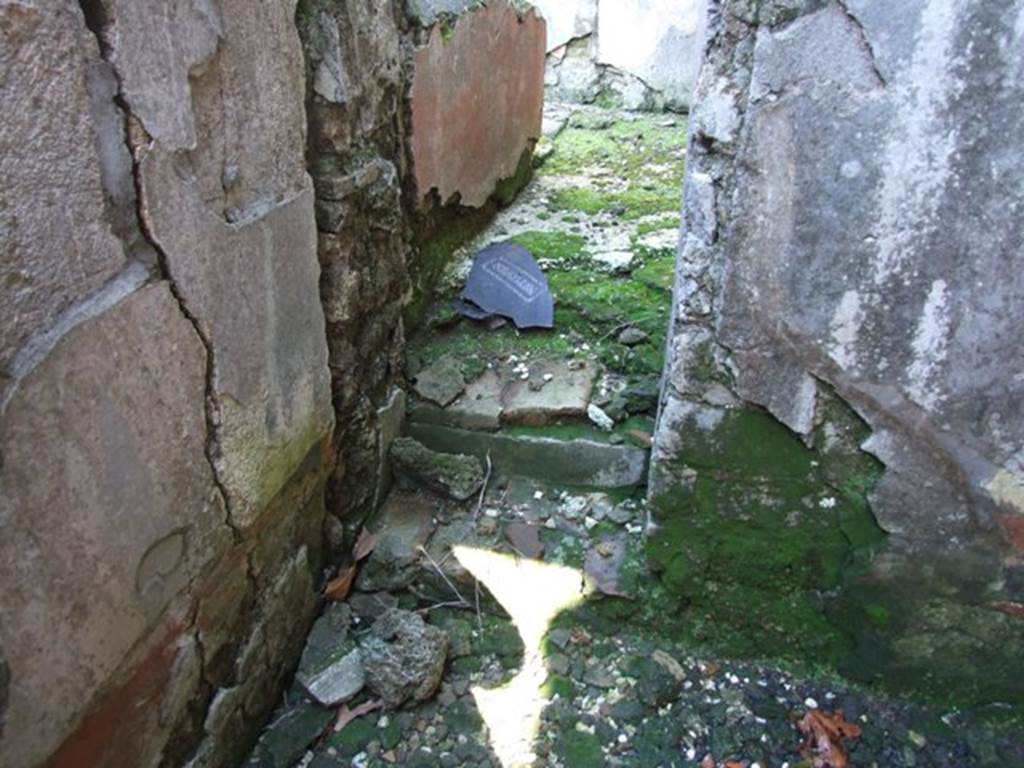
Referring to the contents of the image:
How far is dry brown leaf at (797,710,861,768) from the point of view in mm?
1790

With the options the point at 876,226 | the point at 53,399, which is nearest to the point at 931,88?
the point at 876,226

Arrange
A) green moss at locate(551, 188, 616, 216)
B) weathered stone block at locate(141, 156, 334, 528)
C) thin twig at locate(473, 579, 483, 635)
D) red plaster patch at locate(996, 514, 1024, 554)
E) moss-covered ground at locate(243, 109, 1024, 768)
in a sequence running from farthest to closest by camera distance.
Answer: green moss at locate(551, 188, 616, 216) → thin twig at locate(473, 579, 483, 635) → moss-covered ground at locate(243, 109, 1024, 768) → red plaster patch at locate(996, 514, 1024, 554) → weathered stone block at locate(141, 156, 334, 528)

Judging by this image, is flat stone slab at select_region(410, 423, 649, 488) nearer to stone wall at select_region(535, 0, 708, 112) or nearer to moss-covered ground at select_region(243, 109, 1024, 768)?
moss-covered ground at select_region(243, 109, 1024, 768)

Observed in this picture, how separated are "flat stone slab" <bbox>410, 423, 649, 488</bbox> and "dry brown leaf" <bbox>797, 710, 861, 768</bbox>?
71cm

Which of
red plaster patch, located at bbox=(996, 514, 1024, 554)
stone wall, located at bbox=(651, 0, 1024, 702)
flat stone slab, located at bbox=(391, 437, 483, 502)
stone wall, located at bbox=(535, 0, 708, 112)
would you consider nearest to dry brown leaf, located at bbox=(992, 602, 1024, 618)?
stone wall, located at bbox=(651, 0, 1024, 702)

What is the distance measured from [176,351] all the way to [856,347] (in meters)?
1.22

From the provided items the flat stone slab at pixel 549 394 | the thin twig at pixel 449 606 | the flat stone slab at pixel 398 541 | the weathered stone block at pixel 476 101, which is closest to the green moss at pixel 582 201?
the weathered stone block at pixel 476 101

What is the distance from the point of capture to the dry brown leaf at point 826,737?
179 centimetres

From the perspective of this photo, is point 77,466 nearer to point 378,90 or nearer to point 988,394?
point 378,90

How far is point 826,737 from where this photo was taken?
1822 millimetres

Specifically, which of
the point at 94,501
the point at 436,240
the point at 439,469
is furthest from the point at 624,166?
the point at 94,501

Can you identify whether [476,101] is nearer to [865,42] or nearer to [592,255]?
[592,255]

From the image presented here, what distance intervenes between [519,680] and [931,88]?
1.45m

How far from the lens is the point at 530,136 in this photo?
3.92m
